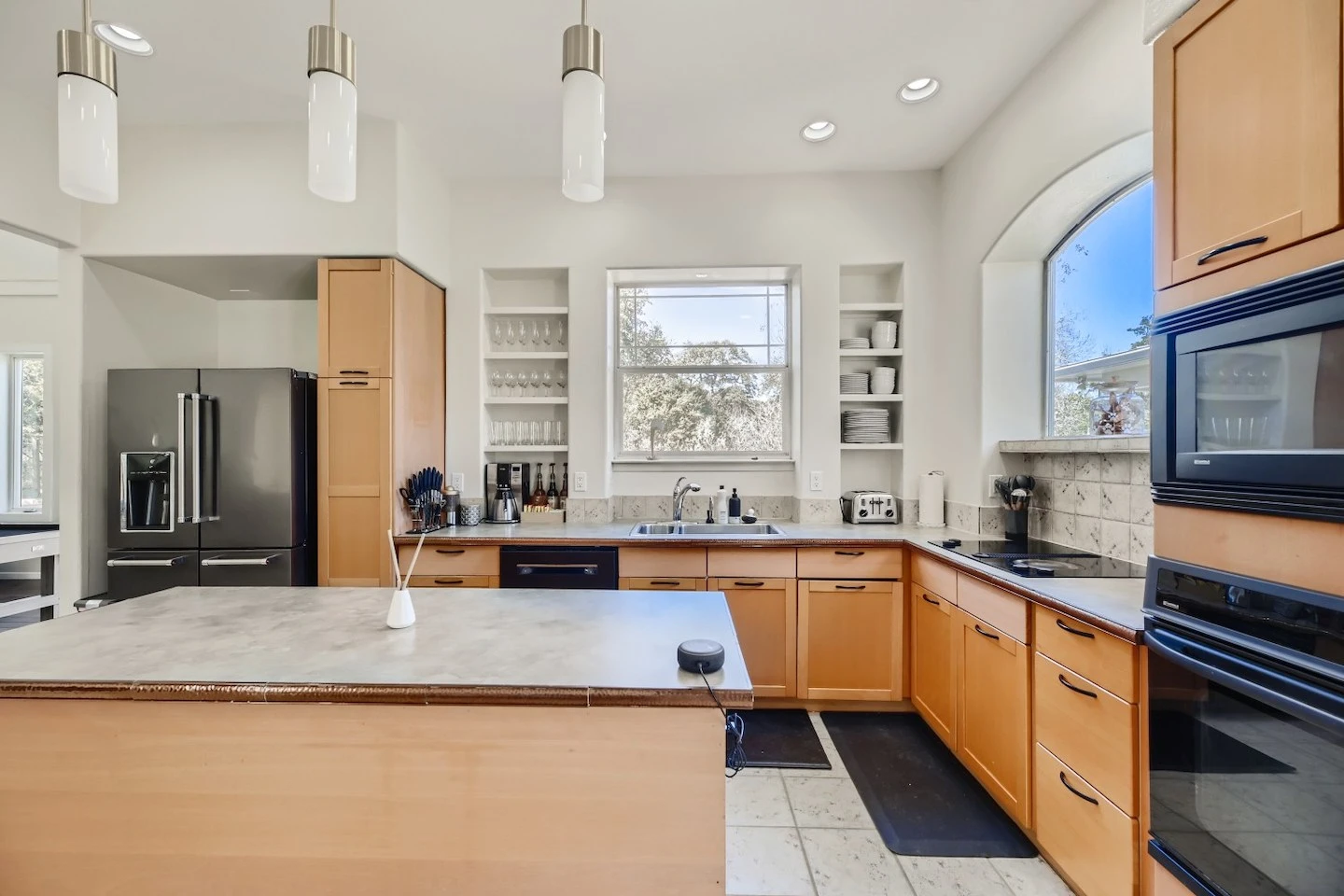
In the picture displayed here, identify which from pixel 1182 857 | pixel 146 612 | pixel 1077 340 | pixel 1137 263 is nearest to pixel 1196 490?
pixel 1182 857

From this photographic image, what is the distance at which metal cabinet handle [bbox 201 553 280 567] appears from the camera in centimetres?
267

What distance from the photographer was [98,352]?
2834mm

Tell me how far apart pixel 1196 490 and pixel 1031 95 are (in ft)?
6.87

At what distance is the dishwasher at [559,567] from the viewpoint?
2.80m

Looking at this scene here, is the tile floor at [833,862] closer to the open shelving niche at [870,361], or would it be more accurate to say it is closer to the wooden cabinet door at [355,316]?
the open shelving niche at [870,361]

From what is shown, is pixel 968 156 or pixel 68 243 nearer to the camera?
pixel 68 243

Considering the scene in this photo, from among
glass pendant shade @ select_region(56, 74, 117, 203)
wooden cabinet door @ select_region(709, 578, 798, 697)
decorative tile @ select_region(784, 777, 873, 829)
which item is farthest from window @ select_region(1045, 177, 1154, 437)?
glass pendant shade @ select_region(56, 74, 117, 203)

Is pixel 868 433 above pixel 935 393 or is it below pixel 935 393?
below

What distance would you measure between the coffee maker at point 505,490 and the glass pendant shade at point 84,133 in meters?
2.43

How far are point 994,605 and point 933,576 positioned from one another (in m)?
0.50

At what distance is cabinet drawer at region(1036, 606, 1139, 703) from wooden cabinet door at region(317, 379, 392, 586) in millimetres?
2939

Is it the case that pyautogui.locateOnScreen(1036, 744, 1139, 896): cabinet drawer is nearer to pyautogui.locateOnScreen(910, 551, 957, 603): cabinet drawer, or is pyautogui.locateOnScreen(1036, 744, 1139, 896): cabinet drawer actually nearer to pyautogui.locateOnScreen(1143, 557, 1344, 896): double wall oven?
pyautogui.locateOnScreen(1143, 557, 1344, 896): double wall oven

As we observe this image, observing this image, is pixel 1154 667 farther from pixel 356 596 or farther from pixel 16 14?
pixel 16 14

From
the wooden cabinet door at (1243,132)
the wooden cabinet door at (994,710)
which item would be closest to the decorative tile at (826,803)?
the wooden cabinet door at (994,710)
